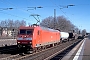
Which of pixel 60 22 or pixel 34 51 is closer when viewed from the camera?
pixel 34 51

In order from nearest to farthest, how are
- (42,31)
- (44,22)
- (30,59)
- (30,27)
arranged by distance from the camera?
(30,59)
(30,27)
(42,31)
(44,22)

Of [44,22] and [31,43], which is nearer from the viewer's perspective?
[31,43]

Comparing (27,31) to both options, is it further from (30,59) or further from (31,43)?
(30,59)

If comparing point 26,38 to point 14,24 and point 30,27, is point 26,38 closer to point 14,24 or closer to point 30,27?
point 30,27

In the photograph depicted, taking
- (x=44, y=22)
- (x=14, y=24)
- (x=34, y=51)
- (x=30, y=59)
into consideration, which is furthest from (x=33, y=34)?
(x=14, y=24)

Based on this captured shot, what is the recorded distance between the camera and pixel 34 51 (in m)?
25.0

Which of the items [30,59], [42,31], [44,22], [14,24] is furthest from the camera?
[14,24]

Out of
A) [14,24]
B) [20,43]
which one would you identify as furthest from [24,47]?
[14,24]

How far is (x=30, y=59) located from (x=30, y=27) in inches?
241

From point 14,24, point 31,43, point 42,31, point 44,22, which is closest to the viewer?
point 31,43

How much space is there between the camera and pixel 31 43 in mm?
22531

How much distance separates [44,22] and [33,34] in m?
82.0

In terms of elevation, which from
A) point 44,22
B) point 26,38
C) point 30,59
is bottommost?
point 30,59

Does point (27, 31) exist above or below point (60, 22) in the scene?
below
